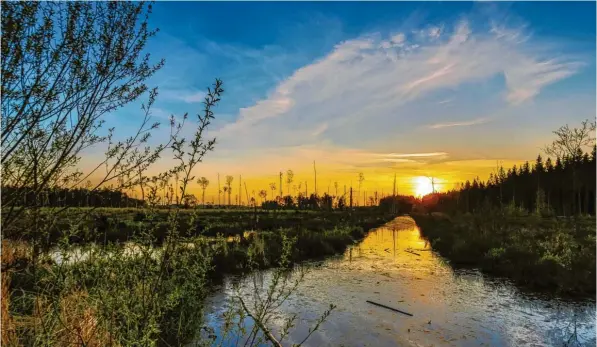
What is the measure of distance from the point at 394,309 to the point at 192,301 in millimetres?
5012

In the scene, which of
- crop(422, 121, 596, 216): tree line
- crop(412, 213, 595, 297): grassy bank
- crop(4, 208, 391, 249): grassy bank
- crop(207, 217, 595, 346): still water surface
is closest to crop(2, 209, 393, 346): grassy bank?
crop(4, 208, 391, 249): grassy bank

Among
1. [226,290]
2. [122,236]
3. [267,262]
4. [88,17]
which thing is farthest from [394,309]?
[122,236]

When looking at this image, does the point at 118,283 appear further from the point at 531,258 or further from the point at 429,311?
the point at 531,258

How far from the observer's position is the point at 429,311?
9.73 metres

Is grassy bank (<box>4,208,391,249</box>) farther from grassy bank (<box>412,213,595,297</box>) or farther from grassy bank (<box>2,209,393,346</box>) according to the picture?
grassy bank (<box>412,213,595,297</box>)

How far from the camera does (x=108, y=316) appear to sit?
11.3ft

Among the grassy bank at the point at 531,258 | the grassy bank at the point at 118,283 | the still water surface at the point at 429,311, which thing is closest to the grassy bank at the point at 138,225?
the grassy bank at the point at 118,283

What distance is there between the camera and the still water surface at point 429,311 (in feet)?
25.6

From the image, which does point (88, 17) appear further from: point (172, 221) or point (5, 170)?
point (172, 221)

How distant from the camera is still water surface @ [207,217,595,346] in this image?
307 inches

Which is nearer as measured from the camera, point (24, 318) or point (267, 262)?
point (24, 318)

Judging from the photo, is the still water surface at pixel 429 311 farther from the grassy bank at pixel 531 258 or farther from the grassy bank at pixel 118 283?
the grassy bank at pixel 118 283

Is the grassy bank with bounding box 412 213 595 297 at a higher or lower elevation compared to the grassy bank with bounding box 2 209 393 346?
lower

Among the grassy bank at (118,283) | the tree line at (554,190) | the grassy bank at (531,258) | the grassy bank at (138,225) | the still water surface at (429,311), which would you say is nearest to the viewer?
the grassy bank at (118,283)
